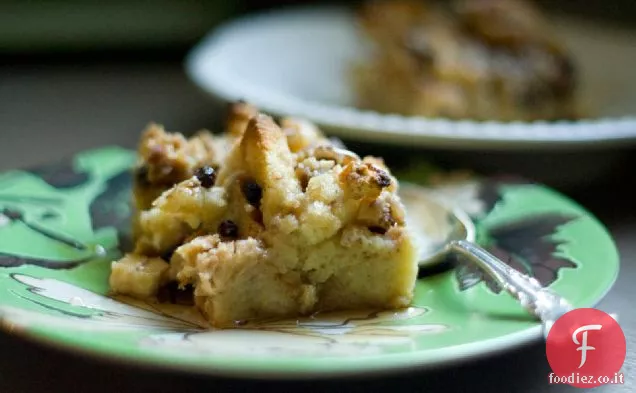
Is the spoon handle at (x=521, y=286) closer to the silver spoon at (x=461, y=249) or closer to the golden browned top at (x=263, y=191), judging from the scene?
the silver spoon at (x=461, y=249)

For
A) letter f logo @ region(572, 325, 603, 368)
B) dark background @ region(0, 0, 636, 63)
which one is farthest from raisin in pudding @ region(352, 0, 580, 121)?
letter f logo @ region(572, 325, 603, 368)

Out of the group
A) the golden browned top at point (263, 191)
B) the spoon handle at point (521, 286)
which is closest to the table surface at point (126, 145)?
the spoon handle at point (521, 286)

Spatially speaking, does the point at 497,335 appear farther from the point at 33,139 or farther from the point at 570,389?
the point at 33,139

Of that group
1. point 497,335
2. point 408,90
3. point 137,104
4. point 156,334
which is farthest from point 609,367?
point 137,104

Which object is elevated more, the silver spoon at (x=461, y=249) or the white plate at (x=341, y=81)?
the white plate at (x=341, y=81)

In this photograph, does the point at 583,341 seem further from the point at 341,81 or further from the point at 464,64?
the point at 341,81

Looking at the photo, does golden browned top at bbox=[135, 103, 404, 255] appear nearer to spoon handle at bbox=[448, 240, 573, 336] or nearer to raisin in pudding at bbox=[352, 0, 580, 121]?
spoon handle at bbox=[448, 240, 573, 336]

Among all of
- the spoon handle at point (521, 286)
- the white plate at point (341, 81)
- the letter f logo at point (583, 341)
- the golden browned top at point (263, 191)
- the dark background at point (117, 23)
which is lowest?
the letter f logo at point (583, 341)
